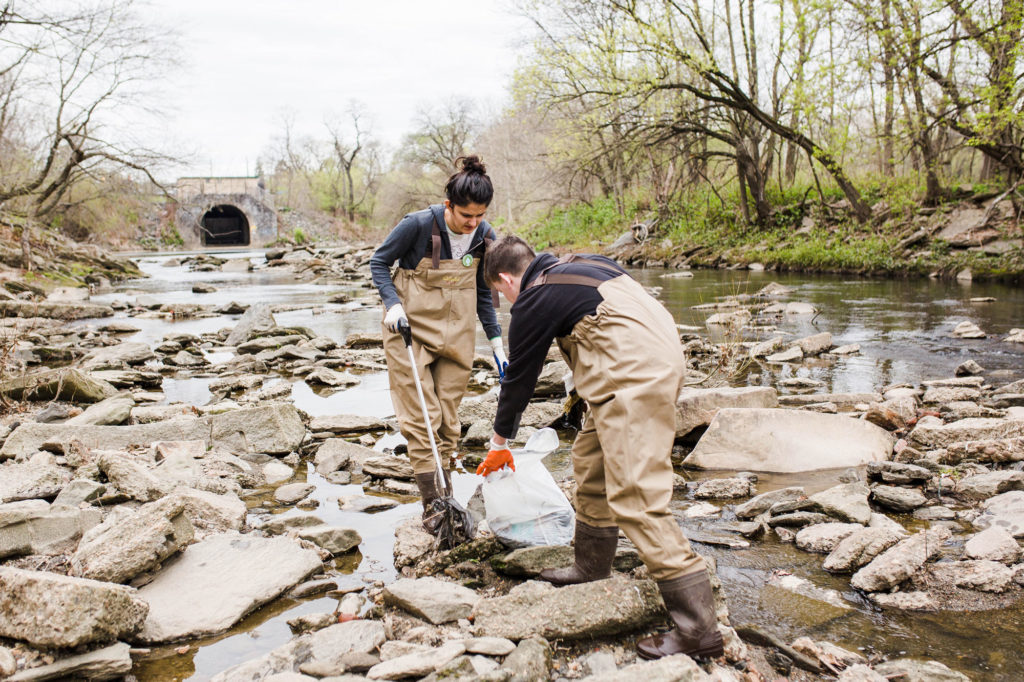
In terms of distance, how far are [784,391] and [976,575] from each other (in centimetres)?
408

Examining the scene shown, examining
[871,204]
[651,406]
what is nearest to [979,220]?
[871,204]

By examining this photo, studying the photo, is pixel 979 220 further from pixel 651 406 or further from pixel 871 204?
pixel 651 406

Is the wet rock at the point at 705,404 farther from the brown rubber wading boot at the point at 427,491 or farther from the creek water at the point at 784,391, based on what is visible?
the brown rubber wading boot at the point at 427,491

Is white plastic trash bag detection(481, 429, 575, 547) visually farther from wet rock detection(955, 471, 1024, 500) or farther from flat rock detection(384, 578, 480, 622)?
wet rock detection(955, 471, 1024, 500)

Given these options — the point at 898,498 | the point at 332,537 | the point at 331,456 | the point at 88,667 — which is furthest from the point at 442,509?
the point at 898,498

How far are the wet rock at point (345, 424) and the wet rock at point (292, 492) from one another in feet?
4.34

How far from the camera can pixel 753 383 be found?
757 cm

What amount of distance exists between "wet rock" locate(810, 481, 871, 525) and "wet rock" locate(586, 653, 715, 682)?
6.09ft

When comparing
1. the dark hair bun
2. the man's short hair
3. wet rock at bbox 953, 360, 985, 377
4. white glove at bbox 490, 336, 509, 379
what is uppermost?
the dark hair bun

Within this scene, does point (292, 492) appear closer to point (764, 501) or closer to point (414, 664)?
point (414, 664)

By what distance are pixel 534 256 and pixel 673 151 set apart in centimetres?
1893

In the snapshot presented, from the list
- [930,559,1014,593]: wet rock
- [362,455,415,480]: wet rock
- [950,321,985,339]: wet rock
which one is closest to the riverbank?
[950,321,985,339]: wet rock

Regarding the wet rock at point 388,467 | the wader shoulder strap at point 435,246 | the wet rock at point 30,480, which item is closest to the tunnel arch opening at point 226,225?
the wet rock at point 30,480

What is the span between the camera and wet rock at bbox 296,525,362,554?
366 centimetres
